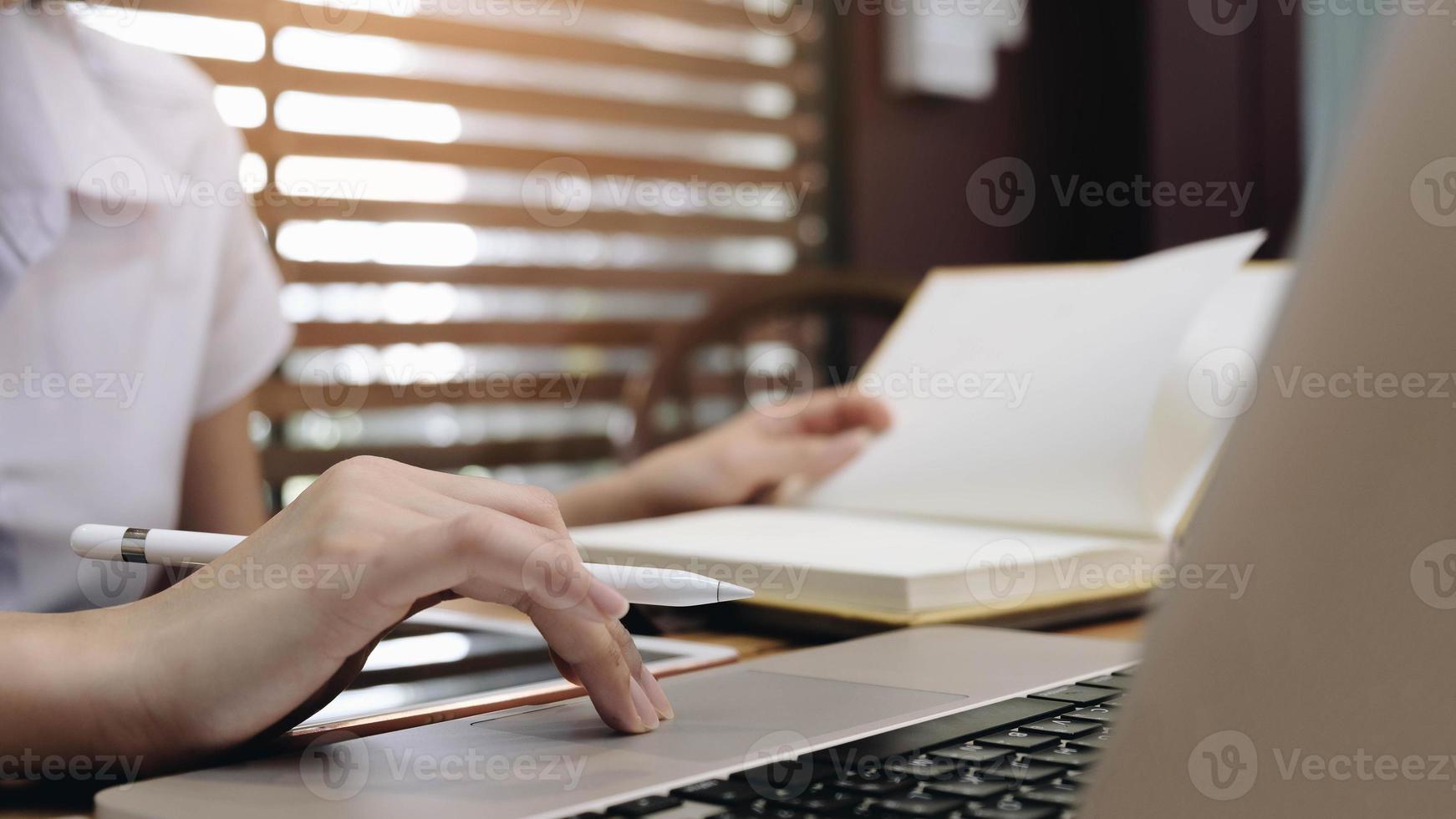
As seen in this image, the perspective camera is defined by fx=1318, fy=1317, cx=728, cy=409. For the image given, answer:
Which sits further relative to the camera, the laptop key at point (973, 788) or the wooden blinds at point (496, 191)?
the wooden blinds at point (496, 191)

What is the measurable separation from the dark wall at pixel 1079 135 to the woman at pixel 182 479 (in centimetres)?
164

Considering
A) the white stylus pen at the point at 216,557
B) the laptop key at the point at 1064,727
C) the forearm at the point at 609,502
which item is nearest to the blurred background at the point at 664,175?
the forearm at the point at 609,502

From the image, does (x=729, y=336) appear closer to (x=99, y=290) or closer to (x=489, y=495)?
(x=99, y=290)

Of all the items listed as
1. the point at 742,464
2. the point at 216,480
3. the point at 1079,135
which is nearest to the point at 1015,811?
the point at 742,464

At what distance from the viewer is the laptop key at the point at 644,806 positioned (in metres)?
0.31

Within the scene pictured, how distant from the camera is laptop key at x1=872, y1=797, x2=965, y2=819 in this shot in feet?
0.98

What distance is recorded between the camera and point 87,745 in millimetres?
407

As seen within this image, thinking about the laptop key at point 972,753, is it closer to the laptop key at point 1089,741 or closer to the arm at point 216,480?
the laptop key at point 1089,741

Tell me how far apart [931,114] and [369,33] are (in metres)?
1.19

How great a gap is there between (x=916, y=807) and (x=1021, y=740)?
87mm

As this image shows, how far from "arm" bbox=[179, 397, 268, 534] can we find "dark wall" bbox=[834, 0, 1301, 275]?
1.68 metres

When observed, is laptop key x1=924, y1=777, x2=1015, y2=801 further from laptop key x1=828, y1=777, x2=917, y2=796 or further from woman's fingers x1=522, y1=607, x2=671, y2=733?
woman's fingers x1=522, y1=607, x2=671, y2=733

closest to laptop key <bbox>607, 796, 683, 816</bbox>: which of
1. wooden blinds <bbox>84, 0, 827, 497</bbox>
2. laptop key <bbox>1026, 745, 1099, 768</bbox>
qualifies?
laptop key <bbox>1026, 745, 1099, 768</bbox>

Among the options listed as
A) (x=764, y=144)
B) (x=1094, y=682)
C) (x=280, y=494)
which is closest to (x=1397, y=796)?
(x=1094, y=682)
